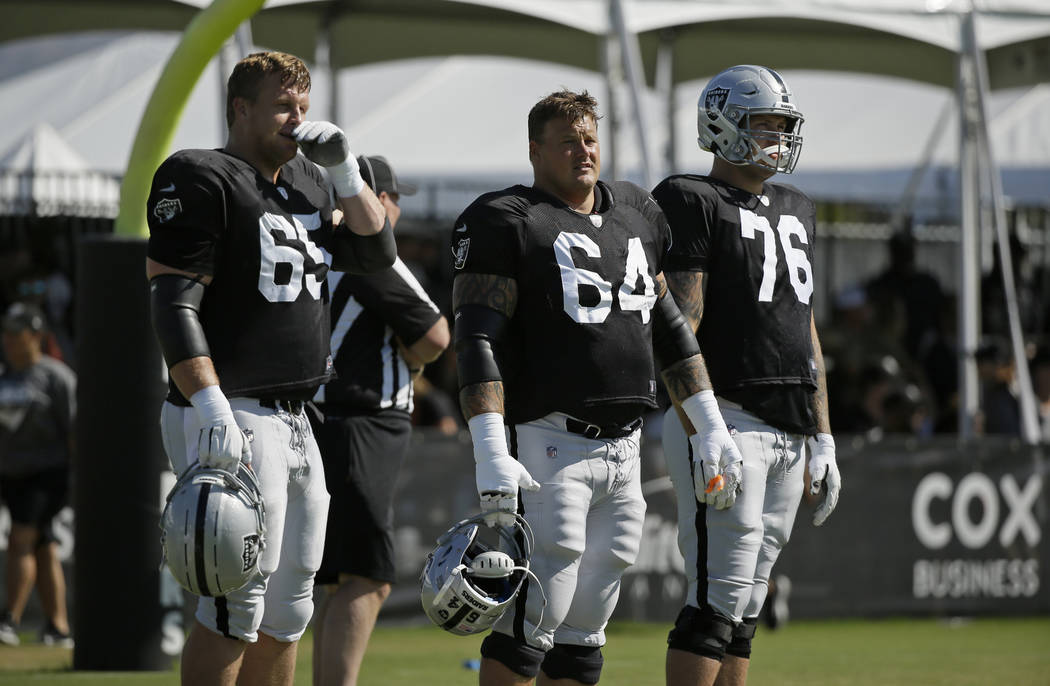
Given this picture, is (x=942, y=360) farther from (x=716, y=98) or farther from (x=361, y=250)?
(x=361, y=250)

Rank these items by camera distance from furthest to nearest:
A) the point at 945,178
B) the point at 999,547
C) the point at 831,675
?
the point at 945,178, the point at 999,547, the point at 831,675

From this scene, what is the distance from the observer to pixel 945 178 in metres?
20.1

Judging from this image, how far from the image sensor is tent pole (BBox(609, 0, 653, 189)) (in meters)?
11.6

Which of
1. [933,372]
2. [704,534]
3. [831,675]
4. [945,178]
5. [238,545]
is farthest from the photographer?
[945,178]

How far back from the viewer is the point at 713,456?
523cm

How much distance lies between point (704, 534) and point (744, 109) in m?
1.52

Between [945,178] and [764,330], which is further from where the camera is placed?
[945,178]

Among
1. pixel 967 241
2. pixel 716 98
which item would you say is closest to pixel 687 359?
pixel 716 98

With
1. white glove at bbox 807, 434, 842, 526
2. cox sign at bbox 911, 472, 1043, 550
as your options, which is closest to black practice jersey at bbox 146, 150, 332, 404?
white glove at bbox 807, 434, 842, 526

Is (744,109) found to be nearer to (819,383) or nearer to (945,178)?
(819,383)

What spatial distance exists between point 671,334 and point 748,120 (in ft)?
2.96

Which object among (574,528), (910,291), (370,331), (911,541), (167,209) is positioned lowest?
(911,541)

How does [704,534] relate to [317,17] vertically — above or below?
below

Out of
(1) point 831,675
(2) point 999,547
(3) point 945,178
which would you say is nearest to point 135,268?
(1) point 831,675
